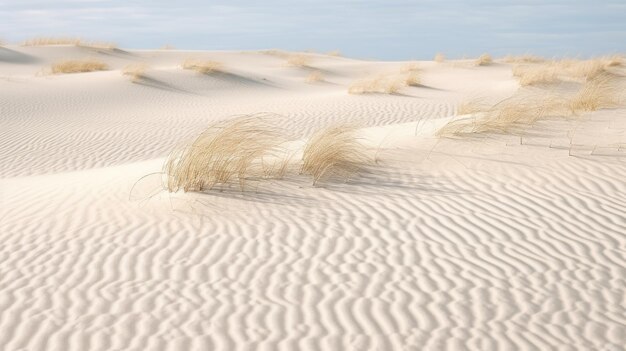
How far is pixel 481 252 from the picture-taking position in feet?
20.0

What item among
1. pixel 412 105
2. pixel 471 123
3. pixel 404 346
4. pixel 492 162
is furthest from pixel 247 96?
pixel 404 346

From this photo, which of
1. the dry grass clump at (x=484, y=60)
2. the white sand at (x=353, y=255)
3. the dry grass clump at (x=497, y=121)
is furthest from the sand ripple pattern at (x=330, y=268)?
the dry grass clump at (x=484, y=60)

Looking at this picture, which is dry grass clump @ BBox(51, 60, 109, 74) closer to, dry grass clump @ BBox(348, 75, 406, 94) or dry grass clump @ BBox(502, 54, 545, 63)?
dry grass clump @ BBox(348, 75, 406, 94)

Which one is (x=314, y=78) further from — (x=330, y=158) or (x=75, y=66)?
(x=330, y=158)

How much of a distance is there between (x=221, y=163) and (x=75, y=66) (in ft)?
67.4

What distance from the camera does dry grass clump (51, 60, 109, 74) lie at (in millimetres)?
26141

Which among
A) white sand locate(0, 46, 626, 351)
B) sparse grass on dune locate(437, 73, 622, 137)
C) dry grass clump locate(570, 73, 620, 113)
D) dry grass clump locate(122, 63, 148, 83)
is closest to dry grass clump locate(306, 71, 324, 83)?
dry grass clump locate(122, 63, 148, 83)

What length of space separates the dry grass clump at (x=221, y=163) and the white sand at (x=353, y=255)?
27 cm

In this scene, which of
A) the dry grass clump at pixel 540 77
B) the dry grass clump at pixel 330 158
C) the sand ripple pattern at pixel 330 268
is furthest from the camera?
the dry grass clump at pixel 540 77

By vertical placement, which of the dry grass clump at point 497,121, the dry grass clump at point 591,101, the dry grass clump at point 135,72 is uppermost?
the dry grass clump at point 591,101

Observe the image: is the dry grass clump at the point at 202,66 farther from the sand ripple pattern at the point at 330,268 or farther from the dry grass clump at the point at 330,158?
the sand ripple pattern at the point at 330,268

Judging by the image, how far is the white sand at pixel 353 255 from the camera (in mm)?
4664

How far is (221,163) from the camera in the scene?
7.88 m

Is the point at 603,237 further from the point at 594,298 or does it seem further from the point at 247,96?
the point at 247,96
